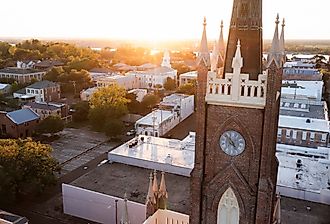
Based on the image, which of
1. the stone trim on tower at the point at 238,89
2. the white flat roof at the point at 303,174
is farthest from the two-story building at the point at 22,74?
the stone trim on tower at the point at 238,89

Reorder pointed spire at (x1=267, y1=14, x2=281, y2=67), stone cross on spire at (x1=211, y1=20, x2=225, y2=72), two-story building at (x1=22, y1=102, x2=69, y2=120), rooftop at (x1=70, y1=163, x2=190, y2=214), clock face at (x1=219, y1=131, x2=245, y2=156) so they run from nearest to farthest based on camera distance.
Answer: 1. pointed spire at (x1=267, y1=14, x2=281, y2=67)
2. clock face at (x1=219, y1=131, x2=245, y2=156)
3. stone cross on spire at (x1=211, y1=20, x2=225, y2=72)
4. rooftop at (x1=70, y1=163, x2=190, y2=214)
5. two-story building at (x1=22, y1=102, x2=69, y2=120)

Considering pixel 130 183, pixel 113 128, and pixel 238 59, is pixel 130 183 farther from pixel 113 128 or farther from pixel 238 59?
pixel 238 59

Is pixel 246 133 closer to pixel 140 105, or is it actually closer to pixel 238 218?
pixel 238 218

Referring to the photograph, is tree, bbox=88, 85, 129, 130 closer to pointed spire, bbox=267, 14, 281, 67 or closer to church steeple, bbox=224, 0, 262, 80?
church steeple, bbox=224, 0, 262, 80

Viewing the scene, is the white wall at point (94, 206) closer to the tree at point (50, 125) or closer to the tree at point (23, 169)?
the tree at point (23, 169)

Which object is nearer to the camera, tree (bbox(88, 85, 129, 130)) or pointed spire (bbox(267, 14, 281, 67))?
pointed spire (bbox(267, 14, 281, 67))

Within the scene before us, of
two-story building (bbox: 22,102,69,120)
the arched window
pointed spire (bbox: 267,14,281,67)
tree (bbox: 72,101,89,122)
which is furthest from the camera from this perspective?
tree (bbox: 72,101,89,122)

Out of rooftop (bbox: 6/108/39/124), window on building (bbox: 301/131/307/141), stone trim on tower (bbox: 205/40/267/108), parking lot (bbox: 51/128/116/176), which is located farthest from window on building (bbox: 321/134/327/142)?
rooftop (bbox: 6/108/39/124)
